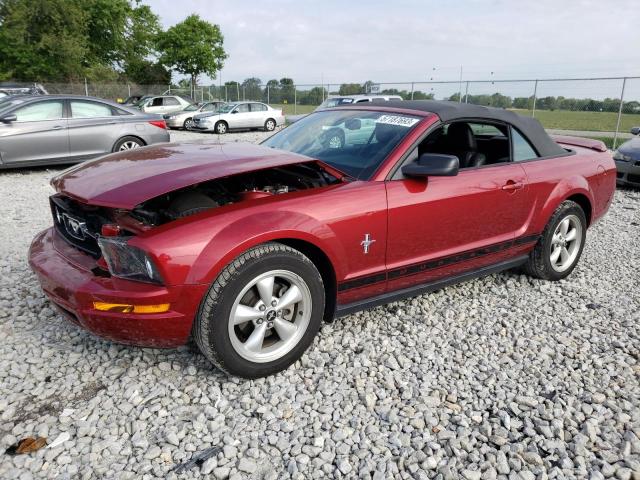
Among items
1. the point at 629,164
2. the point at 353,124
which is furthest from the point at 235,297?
the point at 629,164

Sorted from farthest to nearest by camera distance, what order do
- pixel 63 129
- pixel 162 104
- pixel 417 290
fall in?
pixel 162 104, pixel 63 129, pixel 417 290

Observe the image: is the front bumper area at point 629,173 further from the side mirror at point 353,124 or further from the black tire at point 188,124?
the black tire at point 188,124

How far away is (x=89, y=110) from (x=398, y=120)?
7.49 metres

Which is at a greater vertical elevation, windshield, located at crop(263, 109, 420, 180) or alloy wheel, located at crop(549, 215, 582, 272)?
windshield, located at crop(263, 109, 420, 180)

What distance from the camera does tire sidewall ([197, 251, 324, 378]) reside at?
2473 mm

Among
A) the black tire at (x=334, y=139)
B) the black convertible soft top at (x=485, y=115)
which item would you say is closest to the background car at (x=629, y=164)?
the black convertible soft top at (x=485, y=115)

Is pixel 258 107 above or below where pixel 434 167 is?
above

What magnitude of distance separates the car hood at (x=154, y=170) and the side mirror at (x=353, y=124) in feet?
2.13

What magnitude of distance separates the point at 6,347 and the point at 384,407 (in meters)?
2.29

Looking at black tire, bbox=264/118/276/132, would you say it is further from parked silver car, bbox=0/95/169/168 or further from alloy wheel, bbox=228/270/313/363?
alloy wheel, bbox=228/270/313/363

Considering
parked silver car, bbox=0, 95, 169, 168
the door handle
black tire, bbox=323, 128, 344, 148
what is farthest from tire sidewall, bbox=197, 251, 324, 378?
parked silver car, bbox=0, 95, 169, 168

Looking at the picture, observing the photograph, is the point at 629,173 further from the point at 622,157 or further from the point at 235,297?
the point at 235,297

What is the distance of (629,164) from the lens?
832 cm

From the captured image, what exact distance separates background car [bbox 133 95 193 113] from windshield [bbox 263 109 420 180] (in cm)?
2007
